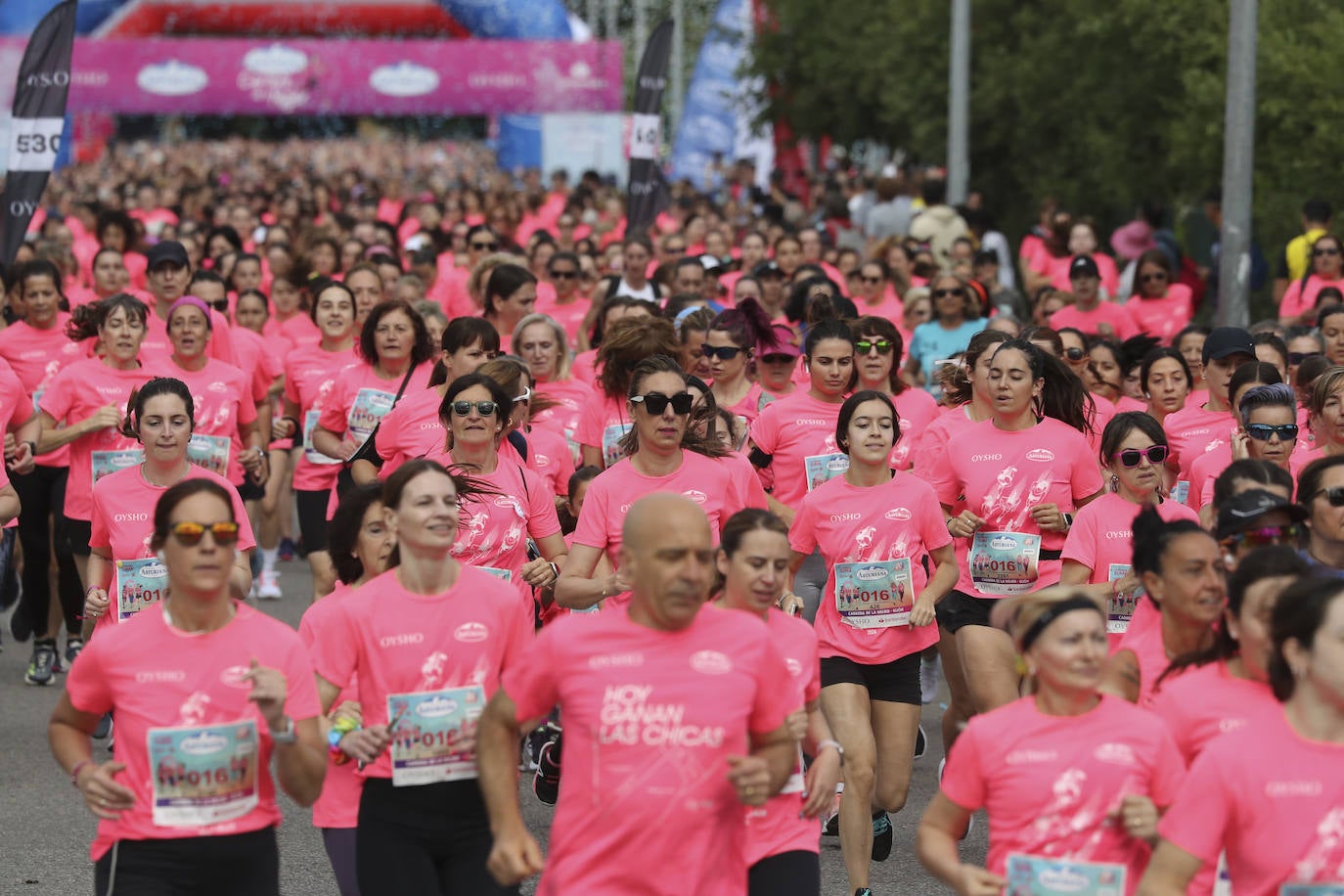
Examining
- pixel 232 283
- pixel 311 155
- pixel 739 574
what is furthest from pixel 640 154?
pixel 311 155

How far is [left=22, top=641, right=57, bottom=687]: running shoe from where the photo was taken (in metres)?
11.3

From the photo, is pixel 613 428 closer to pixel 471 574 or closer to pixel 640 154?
pixel 471 574

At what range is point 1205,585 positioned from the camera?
5402 millimetres

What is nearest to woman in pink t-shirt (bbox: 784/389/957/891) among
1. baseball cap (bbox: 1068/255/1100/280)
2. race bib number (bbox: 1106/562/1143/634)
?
race bib number (bbox: 1106/562/1143/634)

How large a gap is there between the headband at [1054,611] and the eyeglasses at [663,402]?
257 centimetres

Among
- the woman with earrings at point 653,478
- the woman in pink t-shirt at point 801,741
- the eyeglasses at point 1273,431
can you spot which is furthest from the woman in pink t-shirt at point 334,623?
the eyeglasses at point 1273,431

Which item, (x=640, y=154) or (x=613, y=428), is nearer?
(x=613, y=428)

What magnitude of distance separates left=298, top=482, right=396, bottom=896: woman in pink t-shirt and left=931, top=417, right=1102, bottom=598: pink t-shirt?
2.58 metres

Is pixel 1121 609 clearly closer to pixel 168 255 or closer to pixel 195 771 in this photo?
pixel 195 771

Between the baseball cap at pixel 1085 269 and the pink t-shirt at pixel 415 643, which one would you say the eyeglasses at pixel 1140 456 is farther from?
the baseball cap at pixel 1085 269

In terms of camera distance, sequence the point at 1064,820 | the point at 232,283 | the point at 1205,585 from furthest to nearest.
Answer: the point at 232,283 → the point at 1205,585 → the point at 1064,820

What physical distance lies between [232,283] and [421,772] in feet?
36.0

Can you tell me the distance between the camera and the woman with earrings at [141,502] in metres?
7.82

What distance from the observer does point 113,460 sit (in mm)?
9734
